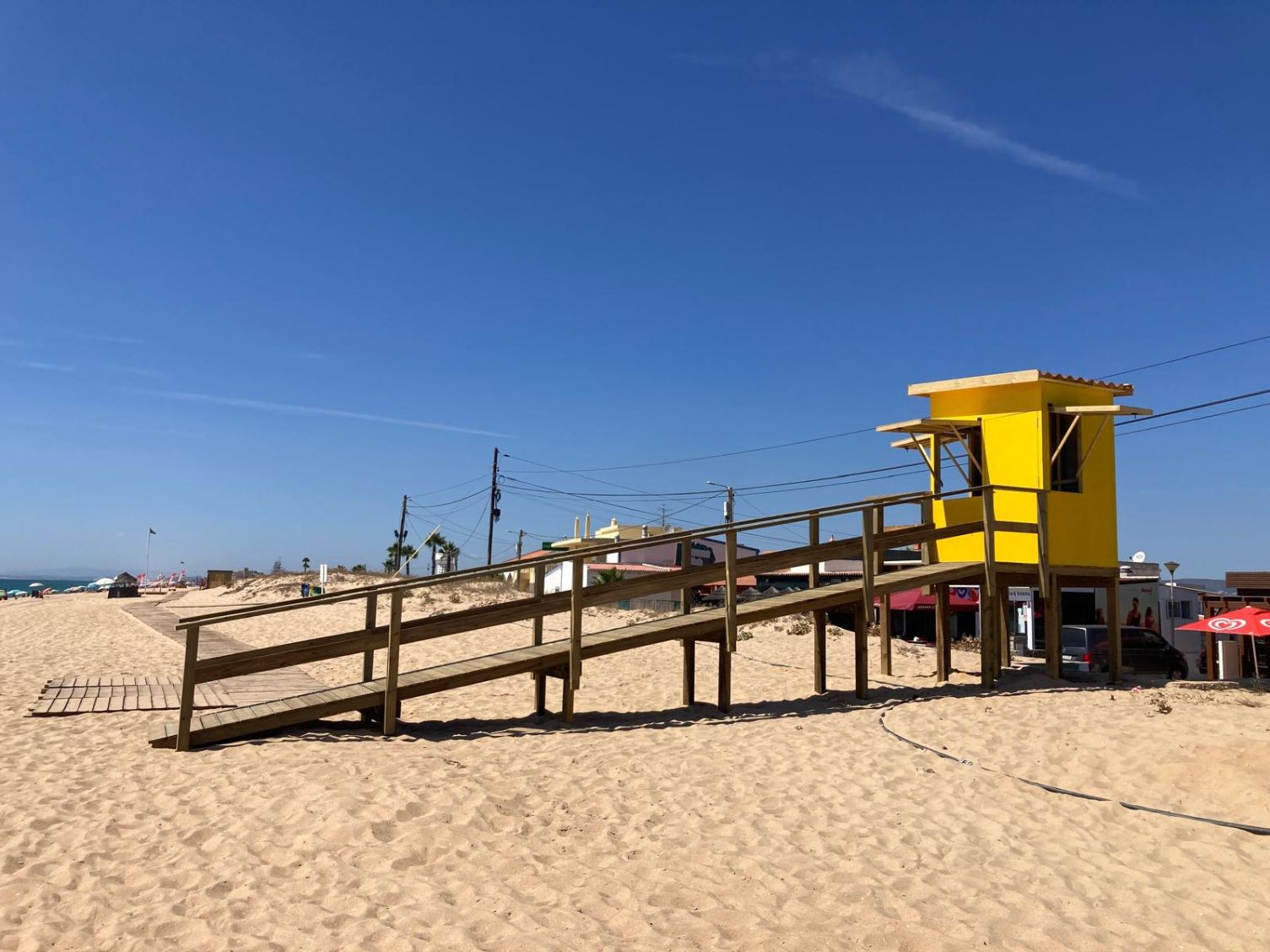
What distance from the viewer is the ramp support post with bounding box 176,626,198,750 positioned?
7426 millimetres

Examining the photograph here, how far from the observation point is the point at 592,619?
2172 cm

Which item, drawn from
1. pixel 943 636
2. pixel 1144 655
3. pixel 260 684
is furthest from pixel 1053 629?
pixel 260 684

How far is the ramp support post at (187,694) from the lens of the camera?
7.43m

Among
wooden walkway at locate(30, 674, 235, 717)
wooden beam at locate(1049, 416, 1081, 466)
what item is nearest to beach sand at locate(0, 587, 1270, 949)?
wooden walkway at locate(30, 674, 235, 717)

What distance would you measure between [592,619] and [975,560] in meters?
11.7

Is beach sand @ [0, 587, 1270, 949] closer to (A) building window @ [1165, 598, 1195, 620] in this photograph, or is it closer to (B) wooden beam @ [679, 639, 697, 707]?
(B) wooden beam @ [679, 639, 697, 707]

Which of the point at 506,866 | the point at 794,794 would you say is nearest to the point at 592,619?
the point at 794,794

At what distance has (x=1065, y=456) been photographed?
12047mm

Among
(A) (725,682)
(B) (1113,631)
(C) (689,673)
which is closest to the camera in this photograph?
(A) (725,682)

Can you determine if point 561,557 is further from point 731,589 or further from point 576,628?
point 731,589

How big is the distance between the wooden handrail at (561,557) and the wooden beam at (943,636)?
172 cm

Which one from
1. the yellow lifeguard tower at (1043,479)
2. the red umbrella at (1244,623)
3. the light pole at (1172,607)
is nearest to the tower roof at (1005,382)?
the yellow lifeguard tower at (1043,479)

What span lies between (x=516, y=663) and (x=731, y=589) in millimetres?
2404

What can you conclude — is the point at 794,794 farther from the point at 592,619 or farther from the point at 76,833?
the point at 592,619
